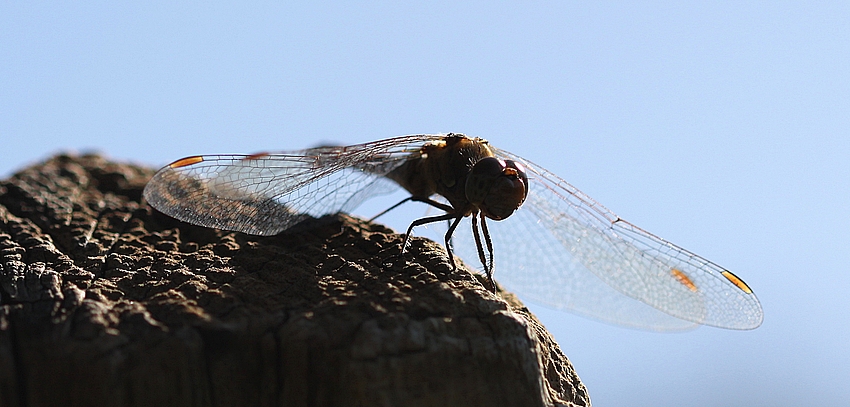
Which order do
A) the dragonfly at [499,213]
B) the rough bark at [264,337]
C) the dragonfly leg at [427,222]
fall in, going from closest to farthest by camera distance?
1. the rough bark at [264,337]
2. the dragonfly leg at [427,222]
3. the dragonfly at [499,213]

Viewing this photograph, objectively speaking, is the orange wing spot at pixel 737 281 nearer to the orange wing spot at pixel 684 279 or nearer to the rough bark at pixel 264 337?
the orange wing spot at pixel 684 279

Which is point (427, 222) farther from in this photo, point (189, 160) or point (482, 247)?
point (189, 160)

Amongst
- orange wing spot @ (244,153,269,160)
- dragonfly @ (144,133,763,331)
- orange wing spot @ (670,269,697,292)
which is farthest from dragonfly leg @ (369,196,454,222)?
orange wing spot @ (670,269,697,292)

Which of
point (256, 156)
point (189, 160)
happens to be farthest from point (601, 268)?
point (189, 160)

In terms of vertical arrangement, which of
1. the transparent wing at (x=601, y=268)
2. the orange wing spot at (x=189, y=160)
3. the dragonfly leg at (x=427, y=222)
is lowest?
the transparent wing at (x=601, y=268)

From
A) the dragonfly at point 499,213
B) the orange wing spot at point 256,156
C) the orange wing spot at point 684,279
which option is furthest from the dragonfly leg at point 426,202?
the orange wing spot at point 684,279

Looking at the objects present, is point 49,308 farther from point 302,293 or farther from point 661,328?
point 661,328

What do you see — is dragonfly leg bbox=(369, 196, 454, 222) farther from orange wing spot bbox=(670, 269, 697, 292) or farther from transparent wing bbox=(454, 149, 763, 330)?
orange wing spot bbox=(670, 269, 697, 292)

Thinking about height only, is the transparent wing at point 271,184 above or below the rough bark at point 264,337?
above
